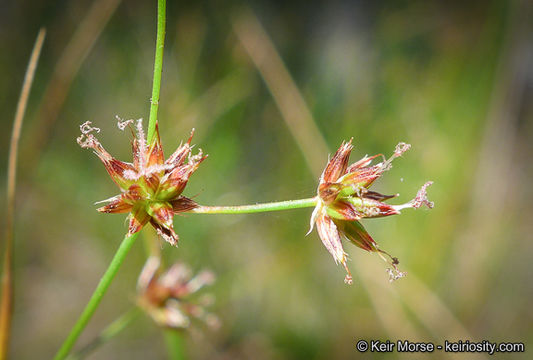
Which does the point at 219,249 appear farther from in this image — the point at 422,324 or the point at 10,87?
the point at 10,87

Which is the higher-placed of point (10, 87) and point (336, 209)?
point (10, 87)

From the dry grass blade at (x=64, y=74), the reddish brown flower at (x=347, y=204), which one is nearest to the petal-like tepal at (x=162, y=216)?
the reddish brown flower at (x=347, y=204)

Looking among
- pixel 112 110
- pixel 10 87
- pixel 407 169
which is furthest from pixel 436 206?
pixel 10 87

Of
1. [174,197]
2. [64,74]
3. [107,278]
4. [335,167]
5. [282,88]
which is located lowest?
[107,278]

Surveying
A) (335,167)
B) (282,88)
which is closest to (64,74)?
(282,88)

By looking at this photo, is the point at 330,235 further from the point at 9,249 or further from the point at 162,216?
the point at 9,249

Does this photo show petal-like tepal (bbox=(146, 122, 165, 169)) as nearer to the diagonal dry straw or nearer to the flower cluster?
the diagonal dry straw

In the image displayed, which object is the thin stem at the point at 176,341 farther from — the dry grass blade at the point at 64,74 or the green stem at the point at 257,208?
the dry grass blade at the point at 64,74
